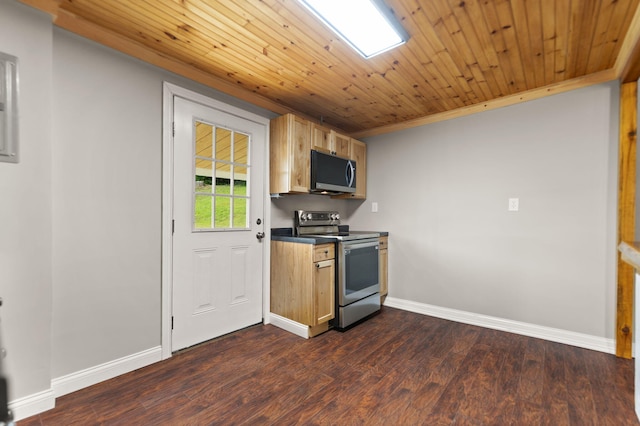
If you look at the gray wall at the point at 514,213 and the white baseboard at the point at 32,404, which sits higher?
the gray wall at the point at 514,213

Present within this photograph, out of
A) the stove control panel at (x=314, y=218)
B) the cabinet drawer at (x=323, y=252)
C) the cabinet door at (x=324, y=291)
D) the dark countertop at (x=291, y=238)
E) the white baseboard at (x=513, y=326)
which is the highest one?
the stove control panel at (x=314, y=218)

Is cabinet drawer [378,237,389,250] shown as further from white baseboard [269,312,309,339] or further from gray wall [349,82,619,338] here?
white baseboard [269,312,309,339]

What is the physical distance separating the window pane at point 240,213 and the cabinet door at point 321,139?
943mm

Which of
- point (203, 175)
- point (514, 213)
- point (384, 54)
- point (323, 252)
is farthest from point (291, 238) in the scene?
point (514, 213)

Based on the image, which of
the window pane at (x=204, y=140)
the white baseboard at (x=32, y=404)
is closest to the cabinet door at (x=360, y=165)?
the window pane at (x=204, y=140)

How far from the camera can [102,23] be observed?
1.81m

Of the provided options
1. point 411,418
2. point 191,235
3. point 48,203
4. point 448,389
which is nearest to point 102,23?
point 48,203

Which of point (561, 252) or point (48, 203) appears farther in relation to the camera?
point (561, 252)

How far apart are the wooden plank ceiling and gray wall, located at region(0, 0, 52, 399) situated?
232 millimetres

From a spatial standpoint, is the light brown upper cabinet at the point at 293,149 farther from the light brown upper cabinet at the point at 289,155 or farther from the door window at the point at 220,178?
the door window at the point at 220,178

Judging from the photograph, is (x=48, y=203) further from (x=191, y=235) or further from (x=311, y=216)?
(x=311, y=216)

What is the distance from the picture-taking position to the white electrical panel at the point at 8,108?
151cm

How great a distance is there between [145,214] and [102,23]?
1.25 m

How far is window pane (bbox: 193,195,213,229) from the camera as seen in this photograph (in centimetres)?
245
